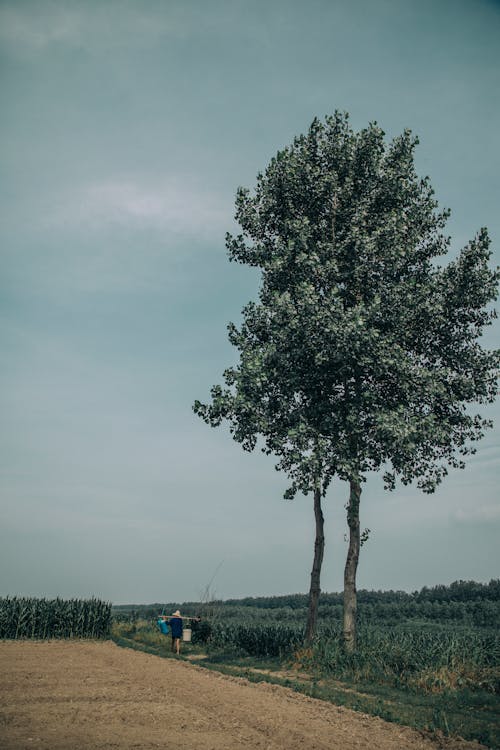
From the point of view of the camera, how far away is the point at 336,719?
13.6 m

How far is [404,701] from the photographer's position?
52.5 feet

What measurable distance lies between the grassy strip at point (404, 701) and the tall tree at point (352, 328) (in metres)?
3.81

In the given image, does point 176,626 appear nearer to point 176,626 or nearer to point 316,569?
Answer: point 176,626

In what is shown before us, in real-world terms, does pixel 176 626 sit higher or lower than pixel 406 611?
higher

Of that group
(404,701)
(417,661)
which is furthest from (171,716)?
(417,661)

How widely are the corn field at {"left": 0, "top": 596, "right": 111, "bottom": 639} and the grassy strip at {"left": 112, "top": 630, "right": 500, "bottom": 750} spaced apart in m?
17.6

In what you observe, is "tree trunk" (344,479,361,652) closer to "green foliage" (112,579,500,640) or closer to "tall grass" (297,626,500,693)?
"tall grass" (297,626,500,693)

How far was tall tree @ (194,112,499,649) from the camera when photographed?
910 inches

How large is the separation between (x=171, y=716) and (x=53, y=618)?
2757 centimetres

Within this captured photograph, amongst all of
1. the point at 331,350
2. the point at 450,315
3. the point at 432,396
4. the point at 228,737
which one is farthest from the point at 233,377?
the point at 228,737

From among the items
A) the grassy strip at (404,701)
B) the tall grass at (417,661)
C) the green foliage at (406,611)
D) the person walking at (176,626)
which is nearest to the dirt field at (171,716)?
the grassy strip at (404,701)

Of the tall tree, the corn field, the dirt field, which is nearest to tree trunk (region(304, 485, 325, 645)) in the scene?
the tall tree

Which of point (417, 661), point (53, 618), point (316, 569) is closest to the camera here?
point (417, 661)

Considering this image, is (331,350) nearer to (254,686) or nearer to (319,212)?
(319,212)
